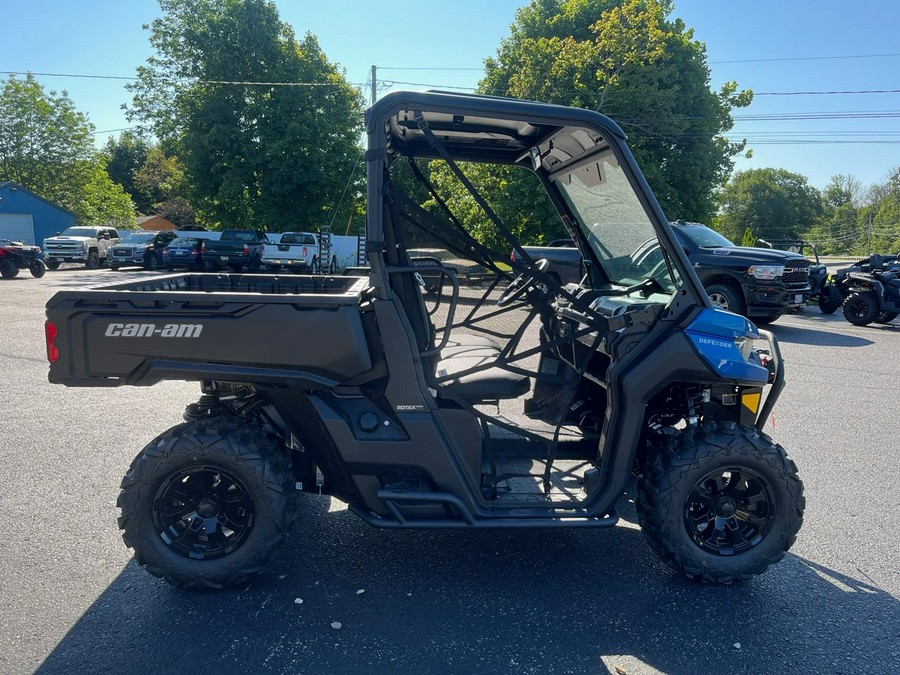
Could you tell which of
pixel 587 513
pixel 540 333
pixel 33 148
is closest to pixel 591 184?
pixel 540 333

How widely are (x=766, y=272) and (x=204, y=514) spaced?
1137 cm

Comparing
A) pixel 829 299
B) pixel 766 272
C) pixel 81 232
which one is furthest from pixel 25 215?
pixel 829 299

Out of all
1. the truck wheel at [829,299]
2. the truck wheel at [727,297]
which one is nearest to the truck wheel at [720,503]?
the truck wheel at [727,297]

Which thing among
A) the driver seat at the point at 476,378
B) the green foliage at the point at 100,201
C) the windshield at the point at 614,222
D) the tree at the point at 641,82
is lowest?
the driver seat at the point at 476,378

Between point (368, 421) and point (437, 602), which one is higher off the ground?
point (368, 421)

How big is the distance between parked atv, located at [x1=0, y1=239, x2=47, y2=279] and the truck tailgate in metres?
22.2

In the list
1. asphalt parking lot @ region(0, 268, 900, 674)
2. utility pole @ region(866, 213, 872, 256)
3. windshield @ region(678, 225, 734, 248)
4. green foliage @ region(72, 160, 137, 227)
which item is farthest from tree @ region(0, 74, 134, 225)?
utility pole @ region(866, 213, 872, 256)

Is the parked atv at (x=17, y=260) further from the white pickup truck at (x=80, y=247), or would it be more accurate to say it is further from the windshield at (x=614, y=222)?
the windshield at (x=614, y=222)

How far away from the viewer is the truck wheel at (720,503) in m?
3.25

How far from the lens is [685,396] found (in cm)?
362

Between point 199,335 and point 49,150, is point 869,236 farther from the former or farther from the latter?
point 199,335

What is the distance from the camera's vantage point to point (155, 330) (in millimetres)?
3020

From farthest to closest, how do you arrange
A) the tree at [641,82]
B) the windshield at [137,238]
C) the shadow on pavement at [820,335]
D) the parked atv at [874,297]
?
1. the windshield at [137,238]
2. the tree at [641,82]
3. the parked atv at [874,297]
4. the shadow on pavement at [820,335]

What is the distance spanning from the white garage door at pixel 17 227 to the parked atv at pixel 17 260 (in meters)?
20.9
